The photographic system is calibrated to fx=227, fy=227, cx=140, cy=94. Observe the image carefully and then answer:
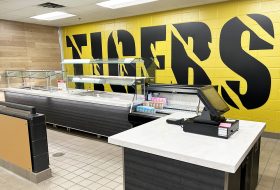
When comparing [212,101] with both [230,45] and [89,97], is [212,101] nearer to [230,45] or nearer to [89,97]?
[89,97]

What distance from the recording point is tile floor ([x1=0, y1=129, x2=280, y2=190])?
2812 mm

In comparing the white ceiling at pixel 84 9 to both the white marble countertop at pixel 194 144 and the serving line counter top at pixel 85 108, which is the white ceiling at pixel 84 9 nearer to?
the serving line counter top at pixel 85 108

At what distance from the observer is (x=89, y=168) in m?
3.27

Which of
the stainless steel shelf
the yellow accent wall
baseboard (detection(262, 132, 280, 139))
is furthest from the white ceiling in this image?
baseboard (detection(262, 132, 280, 139))

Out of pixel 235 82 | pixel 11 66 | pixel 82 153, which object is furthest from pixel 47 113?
pixel 235 82

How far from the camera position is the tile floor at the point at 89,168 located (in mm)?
2812

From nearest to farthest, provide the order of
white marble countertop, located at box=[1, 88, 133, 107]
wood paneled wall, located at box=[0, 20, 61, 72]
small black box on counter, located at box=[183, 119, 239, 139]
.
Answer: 1. small black box on counter, located at box=[183, 119, 239, 139]
2. white marble countertop, located at box=[1, 88, 133, 107]
3. wood paneled wall, located at box=[0, 20, 61, 72]

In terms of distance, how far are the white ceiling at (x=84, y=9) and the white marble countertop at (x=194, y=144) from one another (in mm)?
3224

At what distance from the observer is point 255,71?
14.4 feet

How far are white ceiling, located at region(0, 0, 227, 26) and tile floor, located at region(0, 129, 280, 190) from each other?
2.71 meters

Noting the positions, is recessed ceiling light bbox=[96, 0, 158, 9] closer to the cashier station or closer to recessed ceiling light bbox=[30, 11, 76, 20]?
recessed ceiling light bbox=[30, 11, 76, 20]

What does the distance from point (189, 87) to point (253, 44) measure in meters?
2.15

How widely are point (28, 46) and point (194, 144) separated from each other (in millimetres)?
6378

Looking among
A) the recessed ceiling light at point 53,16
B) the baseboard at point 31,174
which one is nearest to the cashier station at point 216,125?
the baseboard at point 31,174
